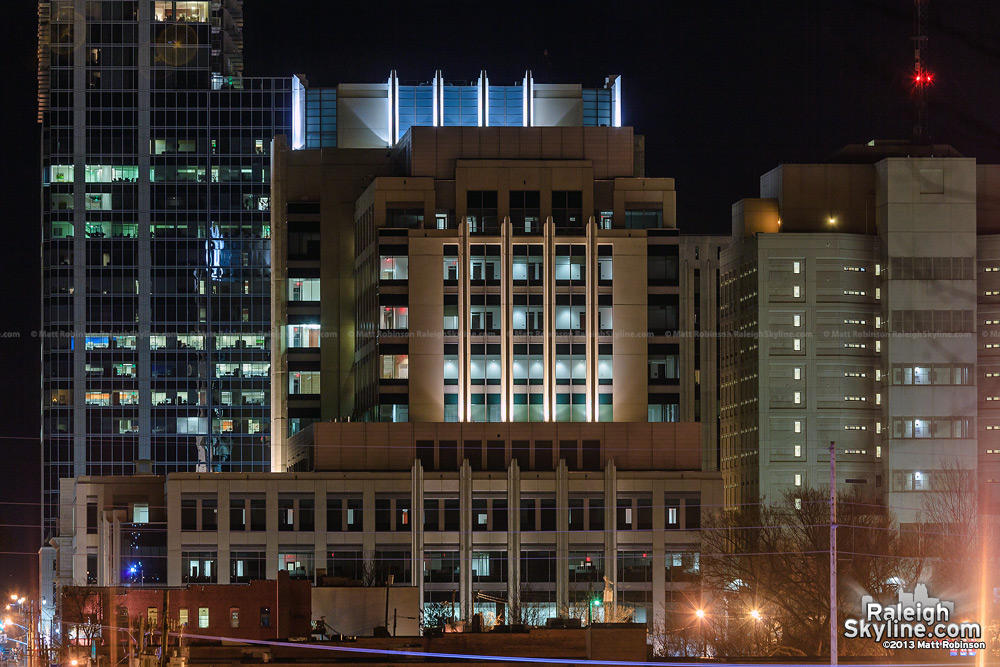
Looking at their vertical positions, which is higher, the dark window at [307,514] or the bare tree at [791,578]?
the dark window at [307,514]

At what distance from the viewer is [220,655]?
376 feet

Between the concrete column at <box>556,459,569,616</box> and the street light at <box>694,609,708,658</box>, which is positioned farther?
the concrete column at <box>556,459,569,616</box>

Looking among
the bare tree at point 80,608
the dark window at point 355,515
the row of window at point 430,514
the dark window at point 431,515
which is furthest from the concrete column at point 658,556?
the bare tree at point 80,608

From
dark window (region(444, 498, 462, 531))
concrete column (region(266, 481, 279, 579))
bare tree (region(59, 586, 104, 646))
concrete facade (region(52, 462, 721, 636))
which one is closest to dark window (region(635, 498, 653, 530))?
concrete facade (region(52, 462, 721, 636))

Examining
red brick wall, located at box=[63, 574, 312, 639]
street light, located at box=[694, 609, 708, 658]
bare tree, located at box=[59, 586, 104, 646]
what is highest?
red brick wall, located at box=[63, 574, 312, 639]

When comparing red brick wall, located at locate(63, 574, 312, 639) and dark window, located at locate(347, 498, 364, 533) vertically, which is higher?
dark window, located at locate(347, 498, 364, 533)

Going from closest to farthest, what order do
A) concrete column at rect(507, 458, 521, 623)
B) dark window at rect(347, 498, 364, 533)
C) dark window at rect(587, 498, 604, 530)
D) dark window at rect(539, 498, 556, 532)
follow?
concrete column at rect(507, 458, 521, 623)
dark window at rect(347, 498, 364, 533)
dark window at rect(587, 498, 604, 530)
dark window at rect(539, 498, 556, 532)

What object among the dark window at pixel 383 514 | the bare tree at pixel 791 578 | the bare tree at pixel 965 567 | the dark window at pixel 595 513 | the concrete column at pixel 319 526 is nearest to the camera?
the bare tree at pixel 791 578

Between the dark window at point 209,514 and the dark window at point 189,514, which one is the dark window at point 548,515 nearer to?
the dark window at point 209,514

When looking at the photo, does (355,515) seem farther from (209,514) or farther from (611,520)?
(611,520)

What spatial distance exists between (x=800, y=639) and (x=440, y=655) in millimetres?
47857

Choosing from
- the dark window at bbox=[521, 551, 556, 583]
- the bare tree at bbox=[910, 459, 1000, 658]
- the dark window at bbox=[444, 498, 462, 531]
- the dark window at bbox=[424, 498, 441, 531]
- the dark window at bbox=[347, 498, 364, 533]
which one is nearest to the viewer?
the bare tree at bbox=[910, 459, 1000, 658]

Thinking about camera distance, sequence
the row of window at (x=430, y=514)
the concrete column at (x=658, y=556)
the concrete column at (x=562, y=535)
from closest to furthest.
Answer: the concrete column at (x=658, y=556)
the concrete column at (x=562, y=535)
the row of window at (x=430, y=514)

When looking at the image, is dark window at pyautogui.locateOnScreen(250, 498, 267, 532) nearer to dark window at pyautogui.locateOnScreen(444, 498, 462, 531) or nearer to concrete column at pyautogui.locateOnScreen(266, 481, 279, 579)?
concrete column at pyautogui.locateOnScreen(266, 481, 279, 579)
